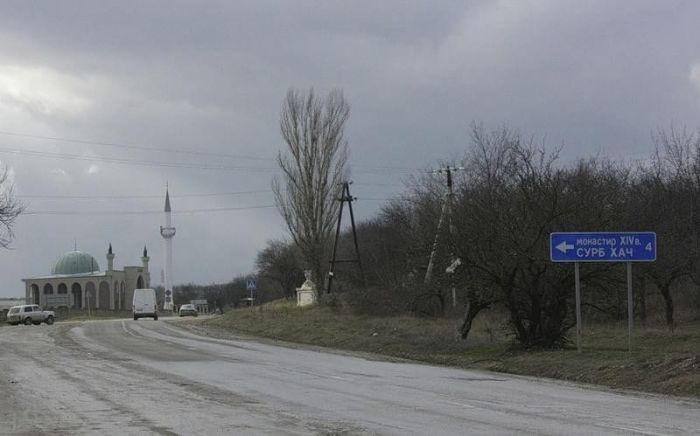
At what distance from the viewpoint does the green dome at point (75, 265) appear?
14175 centimetres

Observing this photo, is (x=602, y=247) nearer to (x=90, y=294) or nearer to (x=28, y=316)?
(x=28, y=316)

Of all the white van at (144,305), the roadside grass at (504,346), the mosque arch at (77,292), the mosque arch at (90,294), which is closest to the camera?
the roadside grass at (504,346)

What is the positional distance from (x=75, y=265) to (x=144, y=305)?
73618 mm

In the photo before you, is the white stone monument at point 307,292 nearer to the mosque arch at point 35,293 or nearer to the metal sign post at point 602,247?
the metal sign post at point 602,247

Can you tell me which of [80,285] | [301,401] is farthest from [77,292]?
[301,401]

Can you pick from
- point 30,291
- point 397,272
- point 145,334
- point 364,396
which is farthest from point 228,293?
point 364,396

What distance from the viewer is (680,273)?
135ft

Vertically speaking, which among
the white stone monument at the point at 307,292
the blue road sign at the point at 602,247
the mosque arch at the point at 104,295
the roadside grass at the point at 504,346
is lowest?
the mosque arch at the point at 104,295

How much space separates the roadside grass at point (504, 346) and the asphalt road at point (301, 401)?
1461 millimetres

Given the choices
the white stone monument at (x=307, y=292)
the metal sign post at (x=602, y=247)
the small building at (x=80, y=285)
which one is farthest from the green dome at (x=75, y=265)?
the metal sign post at (x=602, y=247)

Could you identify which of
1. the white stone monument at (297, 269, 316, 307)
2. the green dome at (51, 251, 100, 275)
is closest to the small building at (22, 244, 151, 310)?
the green dome at (51, 251, 100, 275)

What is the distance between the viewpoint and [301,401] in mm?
15375

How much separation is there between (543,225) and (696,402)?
34.2 ft

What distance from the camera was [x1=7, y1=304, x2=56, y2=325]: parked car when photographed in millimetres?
69000
